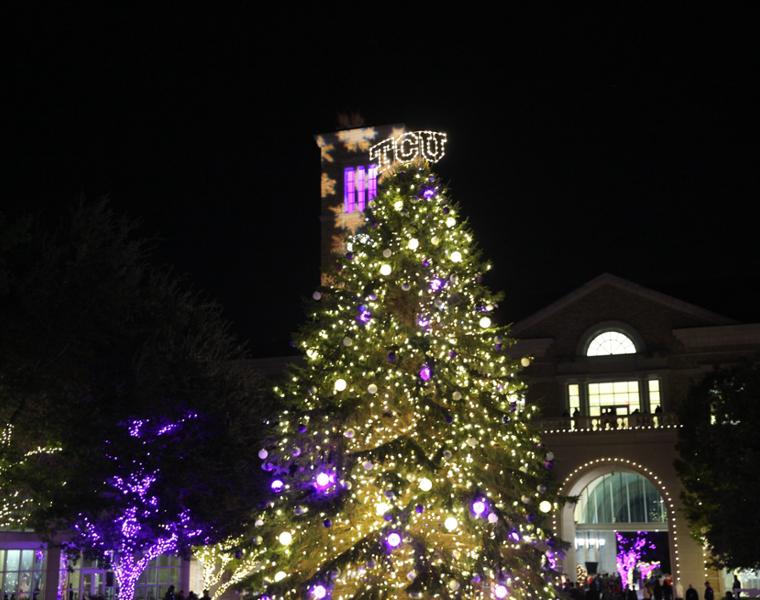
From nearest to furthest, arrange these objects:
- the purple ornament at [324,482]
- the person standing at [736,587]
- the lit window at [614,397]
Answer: the purple ornament at [324,482] < the person standing at [736,587] < the lit window at [614,397]

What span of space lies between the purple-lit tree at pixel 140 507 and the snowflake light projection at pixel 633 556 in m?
19.4

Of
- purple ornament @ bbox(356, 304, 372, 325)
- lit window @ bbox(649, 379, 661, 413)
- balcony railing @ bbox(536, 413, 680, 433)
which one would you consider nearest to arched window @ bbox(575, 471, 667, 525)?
balcony railing @ bbox(536, 413, 680, 433)

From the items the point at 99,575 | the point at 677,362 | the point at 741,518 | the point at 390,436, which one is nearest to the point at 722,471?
the point at 741,518

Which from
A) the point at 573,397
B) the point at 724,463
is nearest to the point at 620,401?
the point at 573,397

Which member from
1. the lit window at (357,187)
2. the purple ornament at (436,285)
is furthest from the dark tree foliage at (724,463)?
the lit window at (357,187)

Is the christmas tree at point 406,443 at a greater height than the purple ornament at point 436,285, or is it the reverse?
the purple ornament at point 436,285

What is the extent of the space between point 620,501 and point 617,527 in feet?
3.38

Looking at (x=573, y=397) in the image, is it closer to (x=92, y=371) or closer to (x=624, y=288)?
(x=624, y=288)

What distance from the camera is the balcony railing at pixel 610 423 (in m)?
31.6

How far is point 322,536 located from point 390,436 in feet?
6.14

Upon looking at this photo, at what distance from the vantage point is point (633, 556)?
35969mm

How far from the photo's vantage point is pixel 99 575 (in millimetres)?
33250

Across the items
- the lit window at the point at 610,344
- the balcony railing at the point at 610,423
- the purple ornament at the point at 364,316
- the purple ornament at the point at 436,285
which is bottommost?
the purple ornament at the point at 364,316

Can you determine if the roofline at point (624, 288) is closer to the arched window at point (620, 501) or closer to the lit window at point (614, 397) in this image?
the lit window at point (614, 397)
